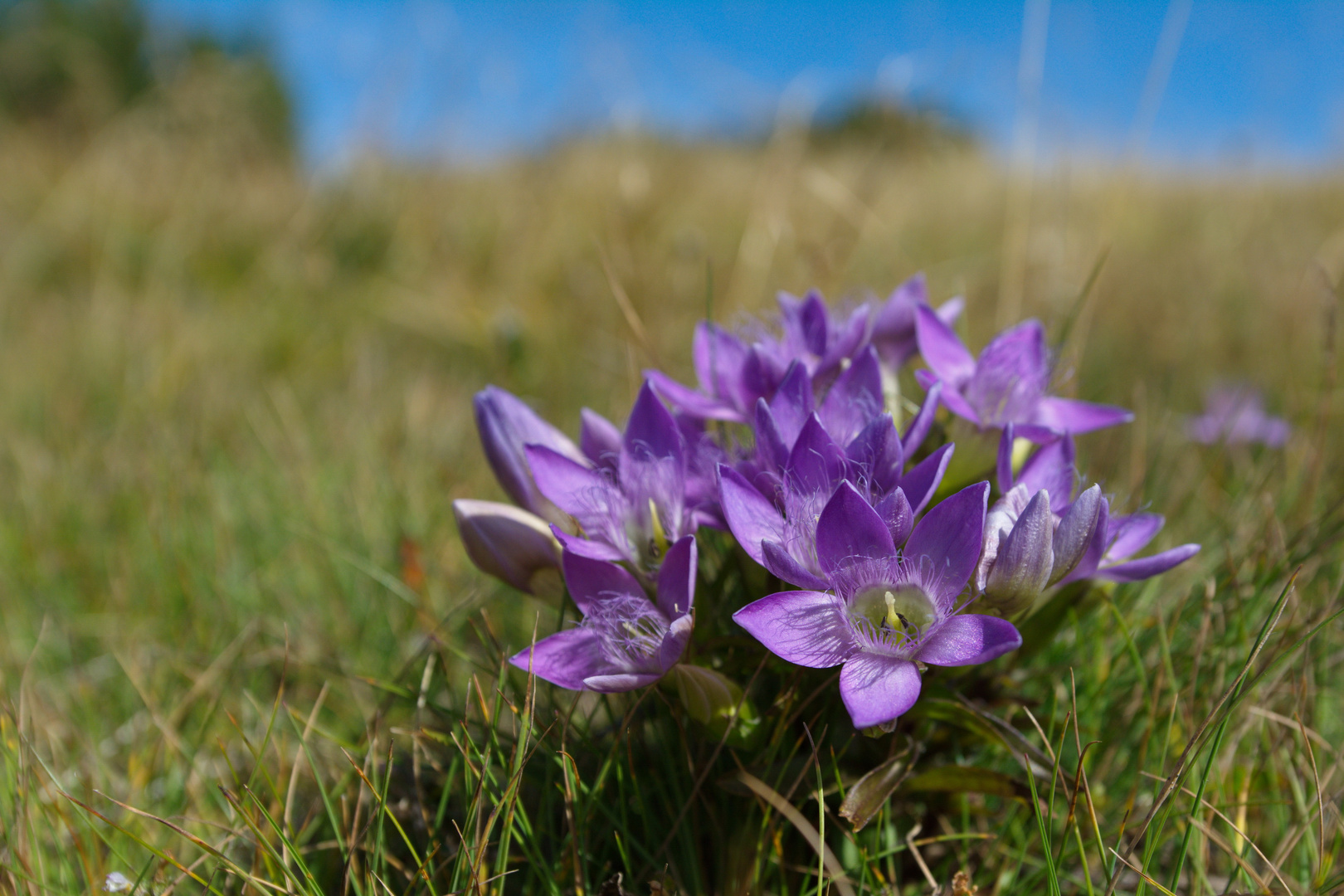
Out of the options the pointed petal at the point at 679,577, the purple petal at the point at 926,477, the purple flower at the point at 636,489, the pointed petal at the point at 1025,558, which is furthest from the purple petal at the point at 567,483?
the pointed petal at the point at 1025,558

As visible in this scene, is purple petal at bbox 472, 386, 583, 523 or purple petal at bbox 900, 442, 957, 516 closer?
purple petal at bbox 900, 442, 957, 516

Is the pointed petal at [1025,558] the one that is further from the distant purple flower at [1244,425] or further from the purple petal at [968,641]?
the distant purple flower at [1244,425]

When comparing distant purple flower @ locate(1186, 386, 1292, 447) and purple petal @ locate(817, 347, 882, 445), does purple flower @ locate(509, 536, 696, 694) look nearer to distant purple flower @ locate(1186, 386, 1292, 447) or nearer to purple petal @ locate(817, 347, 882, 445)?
purple petal @ locate(817, 347, 882, 445)

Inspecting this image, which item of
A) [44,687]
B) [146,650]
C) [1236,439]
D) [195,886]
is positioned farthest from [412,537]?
[1236,439]

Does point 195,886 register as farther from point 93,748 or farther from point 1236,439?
point 1236,439

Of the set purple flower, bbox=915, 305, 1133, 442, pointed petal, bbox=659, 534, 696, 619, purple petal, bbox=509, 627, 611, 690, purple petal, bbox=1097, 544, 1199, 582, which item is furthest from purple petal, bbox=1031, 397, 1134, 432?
purple petal, bbox=509, 627, 611, 690

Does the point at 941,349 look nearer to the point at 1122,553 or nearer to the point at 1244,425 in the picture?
the point at 1122,553

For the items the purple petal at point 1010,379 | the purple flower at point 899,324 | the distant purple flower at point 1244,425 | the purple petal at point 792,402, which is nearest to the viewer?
the purple petal at point 792,402
